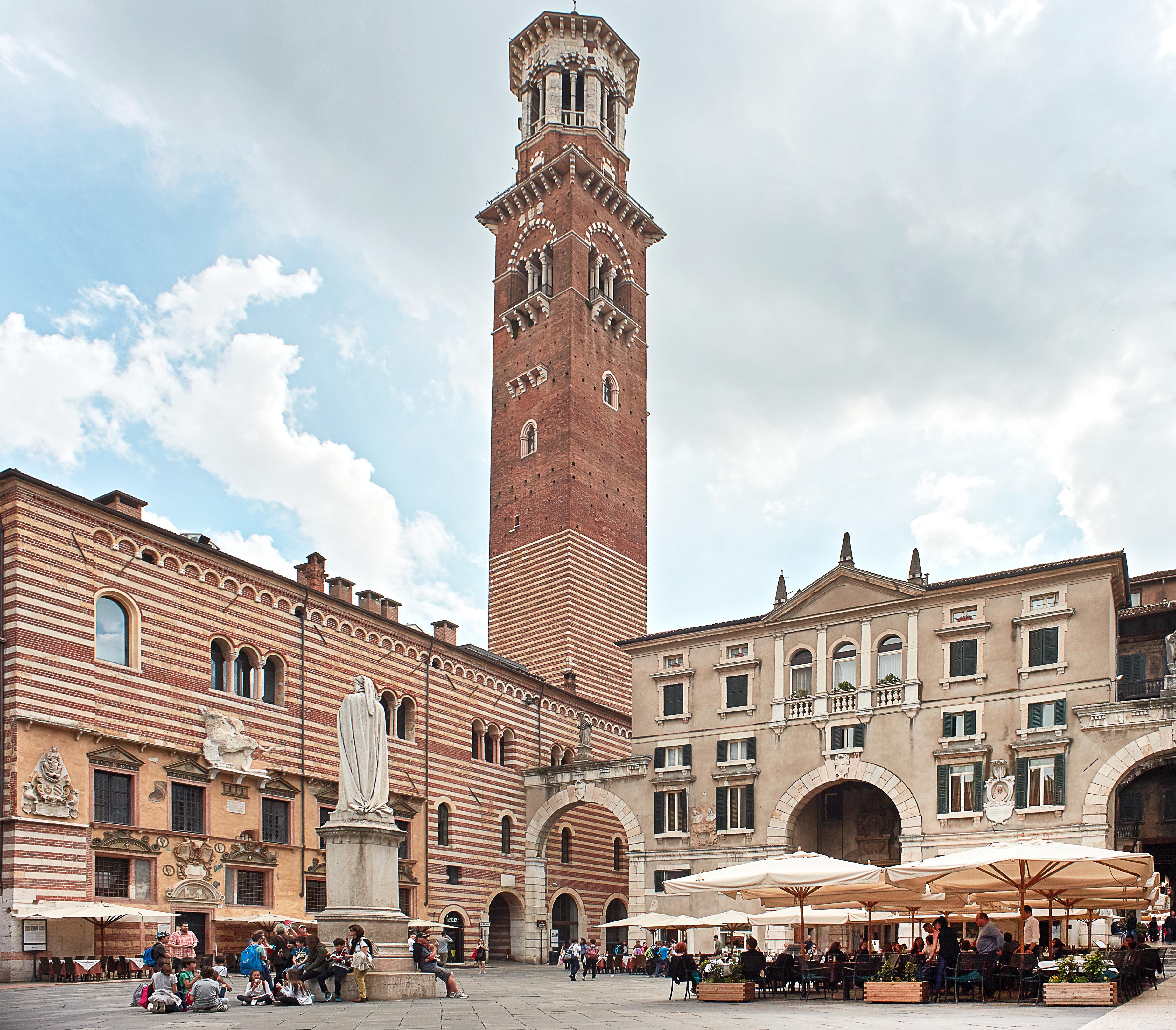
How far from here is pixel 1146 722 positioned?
29672mm

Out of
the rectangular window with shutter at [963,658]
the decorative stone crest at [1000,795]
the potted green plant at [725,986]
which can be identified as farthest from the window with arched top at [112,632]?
the decorative stone crest at [1000,795]

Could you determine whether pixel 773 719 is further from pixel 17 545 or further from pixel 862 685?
pixel 17 545

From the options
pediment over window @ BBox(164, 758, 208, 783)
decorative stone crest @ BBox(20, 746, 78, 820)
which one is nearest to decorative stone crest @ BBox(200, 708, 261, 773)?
pediment over window @ BBox(164, 758, 208, 783)

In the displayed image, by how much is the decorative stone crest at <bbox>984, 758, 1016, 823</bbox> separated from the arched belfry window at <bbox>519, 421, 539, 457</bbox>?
27.5 m

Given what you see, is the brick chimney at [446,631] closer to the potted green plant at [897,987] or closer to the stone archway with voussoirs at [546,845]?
the stone archway with voussoirs at [546,845]

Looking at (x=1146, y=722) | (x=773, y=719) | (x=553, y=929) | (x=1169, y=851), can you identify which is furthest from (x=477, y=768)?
(x=1169, y=851)

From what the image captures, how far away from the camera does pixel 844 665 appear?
117ft

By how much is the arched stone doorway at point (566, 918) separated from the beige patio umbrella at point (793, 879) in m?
21.5

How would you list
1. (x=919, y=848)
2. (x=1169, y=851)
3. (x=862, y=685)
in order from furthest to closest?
(x=1169, y=851)
(x=862, y=685)
(x=919, y=848)

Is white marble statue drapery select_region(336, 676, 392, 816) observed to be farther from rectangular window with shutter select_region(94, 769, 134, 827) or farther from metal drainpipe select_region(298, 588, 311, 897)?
metal drainpipe select_region(298, 588, 311, 897)

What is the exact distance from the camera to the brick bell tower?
50250 mm

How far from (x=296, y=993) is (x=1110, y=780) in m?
22.4

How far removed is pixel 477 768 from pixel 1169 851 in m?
23.0

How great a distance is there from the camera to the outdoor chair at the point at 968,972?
17516 mm
